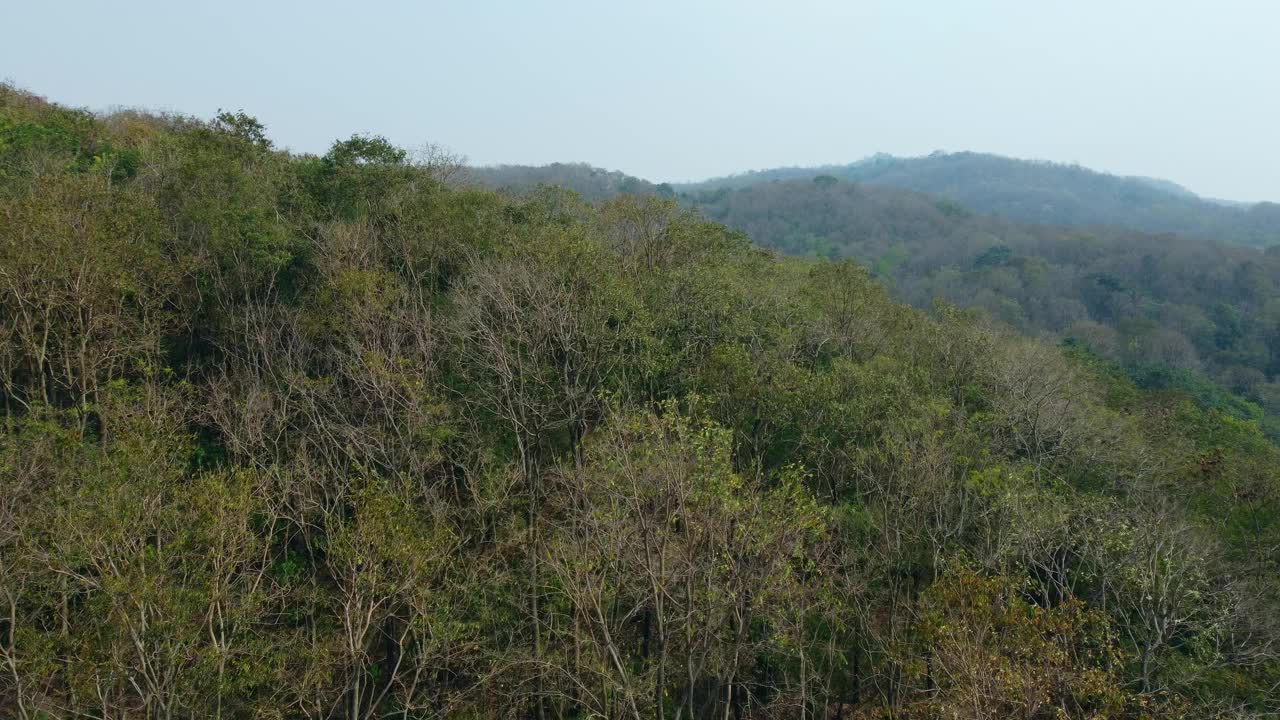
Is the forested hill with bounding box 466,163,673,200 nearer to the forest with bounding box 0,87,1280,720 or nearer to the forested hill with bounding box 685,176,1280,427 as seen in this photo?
the forested hill with bounding box 685,176,1280,427

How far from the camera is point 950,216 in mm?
168750

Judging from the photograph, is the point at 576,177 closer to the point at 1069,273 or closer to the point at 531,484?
the point at 1069,273

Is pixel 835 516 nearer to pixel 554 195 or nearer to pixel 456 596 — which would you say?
pixel 456 596

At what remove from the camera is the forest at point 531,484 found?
13289 millimetres

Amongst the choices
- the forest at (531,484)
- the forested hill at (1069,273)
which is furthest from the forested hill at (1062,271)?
the forest at (531,484)

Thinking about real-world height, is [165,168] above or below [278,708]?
above

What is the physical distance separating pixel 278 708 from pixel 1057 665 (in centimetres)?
1552

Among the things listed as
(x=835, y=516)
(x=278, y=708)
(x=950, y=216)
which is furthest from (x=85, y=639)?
A: (x=950, y=216)

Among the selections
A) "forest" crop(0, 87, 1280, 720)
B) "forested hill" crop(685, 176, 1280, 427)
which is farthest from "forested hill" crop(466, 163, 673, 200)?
"forest" crop(0, 87, 1280, 720)

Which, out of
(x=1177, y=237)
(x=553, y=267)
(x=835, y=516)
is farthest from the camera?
(x=1177, y=237)

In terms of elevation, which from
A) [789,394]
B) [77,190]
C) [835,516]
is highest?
[77,190]

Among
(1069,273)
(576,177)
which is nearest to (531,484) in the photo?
(1069,273)

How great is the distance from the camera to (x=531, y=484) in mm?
20688

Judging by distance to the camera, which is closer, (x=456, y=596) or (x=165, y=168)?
(x=456, y=596)
